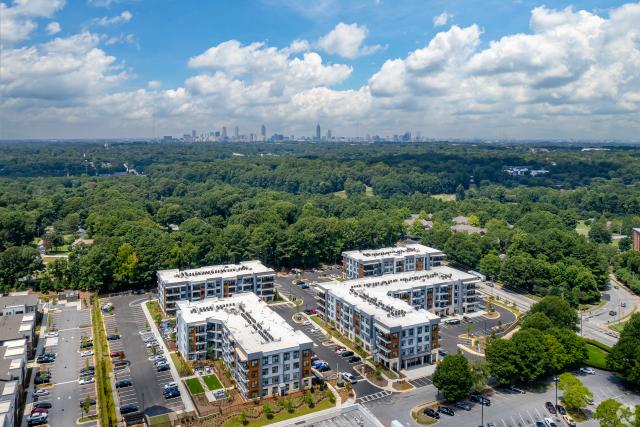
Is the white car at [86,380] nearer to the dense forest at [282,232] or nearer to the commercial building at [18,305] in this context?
the commercial building at [18,305]

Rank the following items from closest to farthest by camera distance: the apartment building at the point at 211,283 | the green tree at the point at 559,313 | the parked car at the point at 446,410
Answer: the parked car at the point at 446,410 → the green tree at the point at 559,313 → the apartment building at the point at 211,283

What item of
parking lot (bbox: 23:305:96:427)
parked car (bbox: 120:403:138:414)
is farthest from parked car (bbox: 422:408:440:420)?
parking lot (bbox: 23:305:96:427)

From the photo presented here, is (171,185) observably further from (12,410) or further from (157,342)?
(12,410)

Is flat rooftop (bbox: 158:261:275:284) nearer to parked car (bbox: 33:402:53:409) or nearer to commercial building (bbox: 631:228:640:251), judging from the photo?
parked car (bbox: 33:402:53:409)

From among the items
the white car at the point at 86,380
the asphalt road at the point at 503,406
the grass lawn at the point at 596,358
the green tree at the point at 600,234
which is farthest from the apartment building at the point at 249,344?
the green tree at the point at 600,234

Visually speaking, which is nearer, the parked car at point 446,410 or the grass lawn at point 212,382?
the parked car at point 446,410

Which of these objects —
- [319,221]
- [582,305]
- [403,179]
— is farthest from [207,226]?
[403,179]
